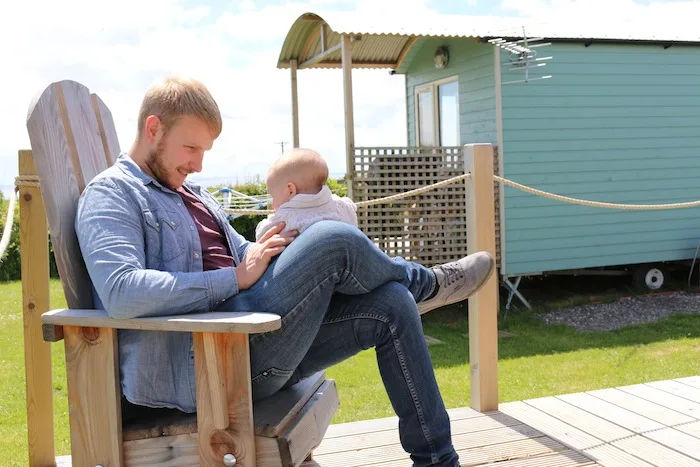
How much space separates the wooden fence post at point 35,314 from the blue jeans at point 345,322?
1.06 metres

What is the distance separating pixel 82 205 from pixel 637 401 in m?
2.76

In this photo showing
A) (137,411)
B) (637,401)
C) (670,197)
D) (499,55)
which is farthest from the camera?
(670,197)

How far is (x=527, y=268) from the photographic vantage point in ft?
29.3

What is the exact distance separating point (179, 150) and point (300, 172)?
1.23 feet

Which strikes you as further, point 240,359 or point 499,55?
point 499,55

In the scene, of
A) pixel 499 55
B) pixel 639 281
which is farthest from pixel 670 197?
pixel 499 55

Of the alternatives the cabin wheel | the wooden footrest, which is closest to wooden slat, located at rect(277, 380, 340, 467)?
the wooden footrest

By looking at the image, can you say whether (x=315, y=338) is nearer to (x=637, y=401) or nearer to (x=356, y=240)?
(x=356, y=240)

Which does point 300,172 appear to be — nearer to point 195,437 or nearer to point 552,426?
point 195,437

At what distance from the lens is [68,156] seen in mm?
2133

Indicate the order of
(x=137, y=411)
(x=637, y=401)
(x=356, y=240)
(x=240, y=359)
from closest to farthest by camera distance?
(x=240, y=359)
(x=356, y=240)
(x=137, y=411)
(x=637, y=401)

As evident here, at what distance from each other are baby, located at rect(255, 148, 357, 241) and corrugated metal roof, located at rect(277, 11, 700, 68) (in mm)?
5769

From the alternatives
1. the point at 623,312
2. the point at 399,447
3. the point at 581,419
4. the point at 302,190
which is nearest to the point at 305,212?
the point at 302,190

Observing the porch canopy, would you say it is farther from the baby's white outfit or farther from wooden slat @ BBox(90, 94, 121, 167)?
the baby's white outfit
